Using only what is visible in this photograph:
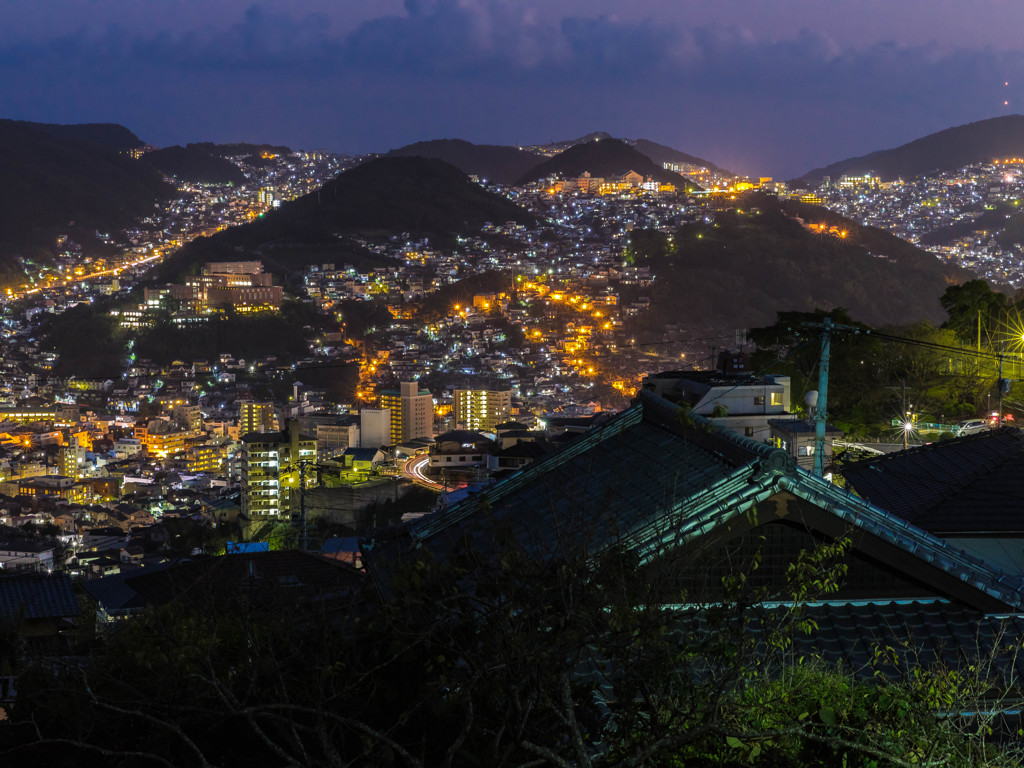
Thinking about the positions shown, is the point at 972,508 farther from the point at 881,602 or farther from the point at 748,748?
the point at 748,748

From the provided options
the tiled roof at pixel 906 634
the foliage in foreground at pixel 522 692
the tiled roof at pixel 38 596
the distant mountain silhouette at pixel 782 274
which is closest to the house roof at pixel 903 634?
the tiled roof at pixel 906 634

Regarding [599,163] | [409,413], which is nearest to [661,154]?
[599,163]

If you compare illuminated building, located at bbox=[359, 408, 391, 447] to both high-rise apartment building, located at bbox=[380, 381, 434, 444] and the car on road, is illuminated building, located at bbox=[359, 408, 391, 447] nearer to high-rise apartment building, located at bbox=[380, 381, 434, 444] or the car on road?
high-rise apartment building, located at bbox=[380, 381, 434, 444]

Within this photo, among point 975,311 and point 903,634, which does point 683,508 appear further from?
point 975,311

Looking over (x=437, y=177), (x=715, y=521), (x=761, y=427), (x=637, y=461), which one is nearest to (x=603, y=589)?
(x=715, y=521)

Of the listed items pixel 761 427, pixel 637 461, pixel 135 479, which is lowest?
pixel 135 479
